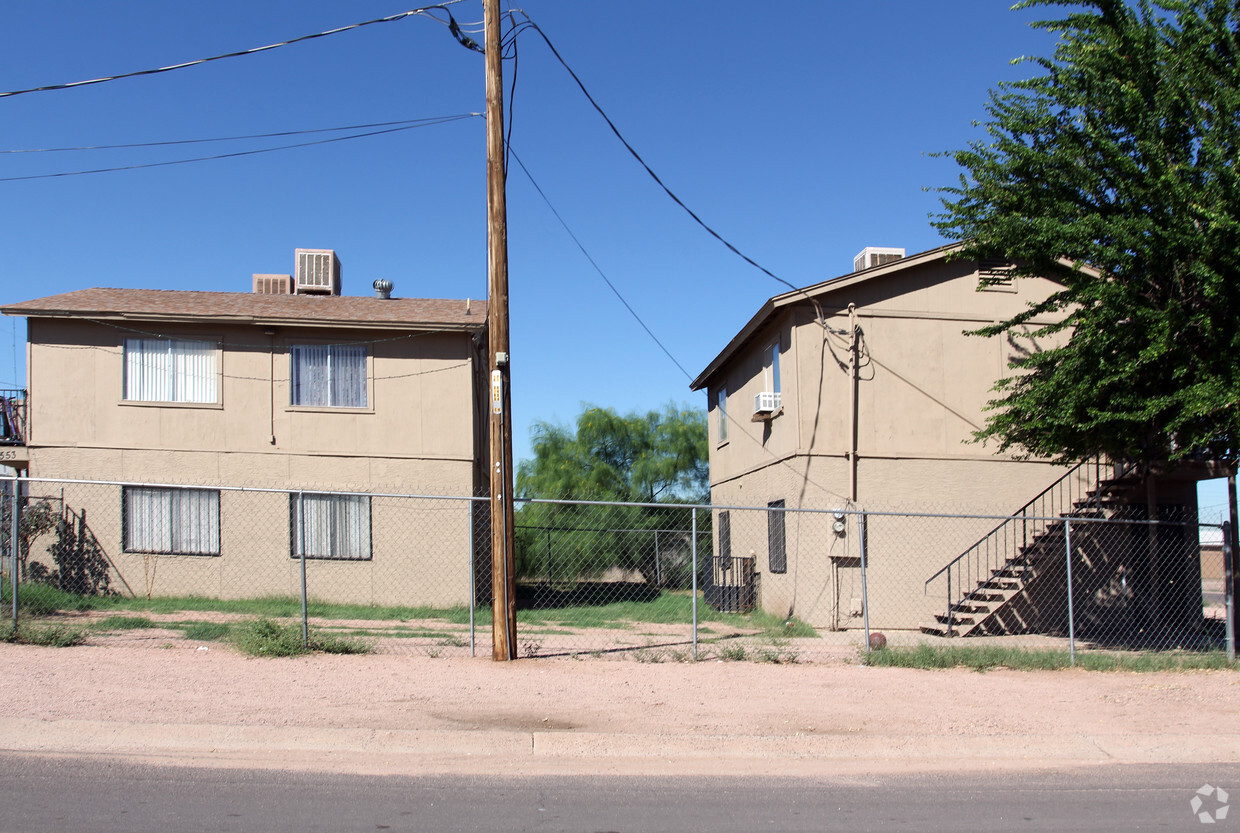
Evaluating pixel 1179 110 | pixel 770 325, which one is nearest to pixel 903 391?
pixel 770 325

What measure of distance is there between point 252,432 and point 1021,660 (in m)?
13.4

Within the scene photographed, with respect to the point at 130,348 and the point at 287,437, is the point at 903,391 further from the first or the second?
the point at 130,348

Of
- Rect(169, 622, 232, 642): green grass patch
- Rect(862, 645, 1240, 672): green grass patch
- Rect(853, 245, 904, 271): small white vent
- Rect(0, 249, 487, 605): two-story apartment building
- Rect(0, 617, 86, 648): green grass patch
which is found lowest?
Rect(862, 645, 1240, 672): green grass patch

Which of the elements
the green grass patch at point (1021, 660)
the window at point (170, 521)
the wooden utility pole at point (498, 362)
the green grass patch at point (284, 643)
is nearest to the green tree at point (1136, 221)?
the green grass patch at point (1021, 660)

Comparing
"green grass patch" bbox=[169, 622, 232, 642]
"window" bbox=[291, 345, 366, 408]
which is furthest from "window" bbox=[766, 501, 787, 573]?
"green grass patch" bbox=[169, 622, 232, 642]

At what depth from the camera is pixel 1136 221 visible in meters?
10.6

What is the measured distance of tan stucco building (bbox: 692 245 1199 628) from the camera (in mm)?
14977

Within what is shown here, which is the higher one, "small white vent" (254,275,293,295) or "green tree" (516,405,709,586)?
"small white vent" (254,275,293,295)

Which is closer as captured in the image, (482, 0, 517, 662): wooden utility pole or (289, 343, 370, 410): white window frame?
(482, 0, 517, 662): wooden utility pole

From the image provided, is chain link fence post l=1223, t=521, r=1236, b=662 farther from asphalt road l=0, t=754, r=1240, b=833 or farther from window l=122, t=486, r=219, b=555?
window l=122, t=486, r=219, b=555

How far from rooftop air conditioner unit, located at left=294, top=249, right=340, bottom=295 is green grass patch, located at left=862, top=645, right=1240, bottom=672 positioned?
48.3 feet

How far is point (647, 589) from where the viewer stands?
21844 mm

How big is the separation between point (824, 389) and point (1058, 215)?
15.8ft

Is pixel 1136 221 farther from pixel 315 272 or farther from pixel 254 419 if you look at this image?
pixel 315 272
